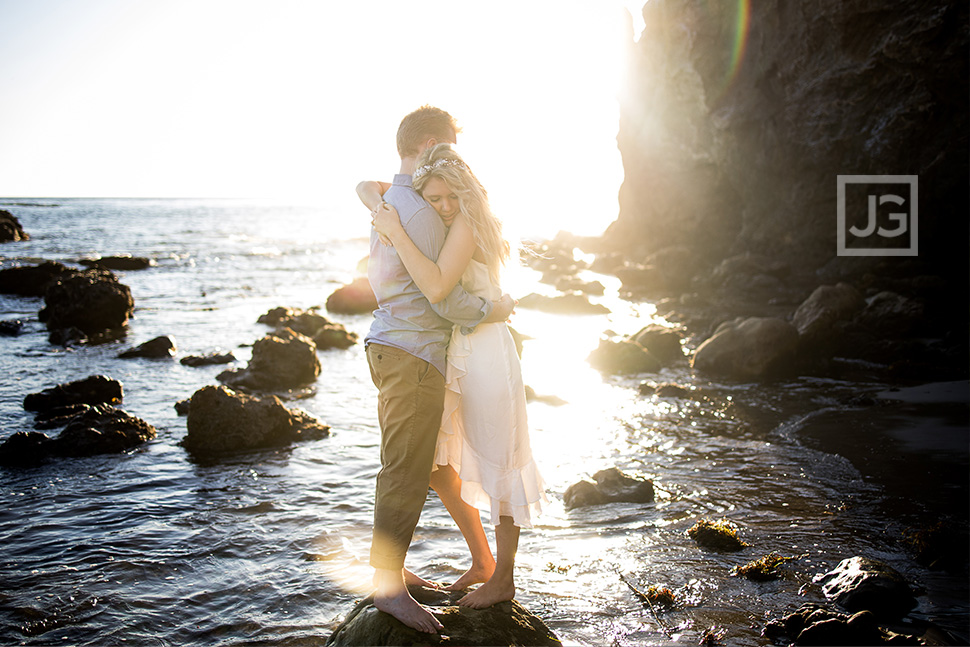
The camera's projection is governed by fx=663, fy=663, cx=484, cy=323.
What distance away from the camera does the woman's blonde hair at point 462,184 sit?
133 inches

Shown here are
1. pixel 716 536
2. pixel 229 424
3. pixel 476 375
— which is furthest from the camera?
pixel 229 424

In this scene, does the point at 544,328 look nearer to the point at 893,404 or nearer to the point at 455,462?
the point at 893,404

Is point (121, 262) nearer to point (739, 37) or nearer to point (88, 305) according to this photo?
point (88, 305)

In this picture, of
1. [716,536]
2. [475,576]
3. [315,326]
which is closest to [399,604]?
[475,576]

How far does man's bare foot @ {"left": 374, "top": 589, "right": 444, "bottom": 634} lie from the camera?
3.39 metres

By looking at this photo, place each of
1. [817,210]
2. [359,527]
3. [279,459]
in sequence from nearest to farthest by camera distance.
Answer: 1. [359,527]
2. [279,459]
3. [817,210]

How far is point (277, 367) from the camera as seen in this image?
11.5 m

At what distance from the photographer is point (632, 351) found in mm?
13508

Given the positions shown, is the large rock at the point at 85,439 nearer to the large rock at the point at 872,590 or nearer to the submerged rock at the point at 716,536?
the submerged rock at the point at 716,536

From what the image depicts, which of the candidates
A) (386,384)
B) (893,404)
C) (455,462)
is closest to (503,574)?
(455,462)

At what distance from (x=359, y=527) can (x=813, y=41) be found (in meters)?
21.8

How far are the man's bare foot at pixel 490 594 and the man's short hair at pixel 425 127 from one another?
2433 mm

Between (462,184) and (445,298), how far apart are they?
1.94 ft

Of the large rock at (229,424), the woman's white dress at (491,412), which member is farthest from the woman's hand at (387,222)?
the large rock at (229,424)
